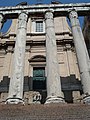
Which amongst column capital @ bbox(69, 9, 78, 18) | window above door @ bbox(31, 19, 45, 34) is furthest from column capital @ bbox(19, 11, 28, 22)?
window above door @ bbox(31, 19, 45, 34)

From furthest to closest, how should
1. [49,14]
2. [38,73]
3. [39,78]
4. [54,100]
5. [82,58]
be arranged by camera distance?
[38,73]
[39,78]
[49,14]
[82,58]
[54,100]

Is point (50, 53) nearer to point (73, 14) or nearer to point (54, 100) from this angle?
point (54, 100)

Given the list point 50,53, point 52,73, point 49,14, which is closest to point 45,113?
point 52,73

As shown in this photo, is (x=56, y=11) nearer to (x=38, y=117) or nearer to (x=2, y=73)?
(x=2, y=73)

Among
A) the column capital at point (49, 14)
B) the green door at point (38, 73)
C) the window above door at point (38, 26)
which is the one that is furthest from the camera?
the window above door at point (38, 26)

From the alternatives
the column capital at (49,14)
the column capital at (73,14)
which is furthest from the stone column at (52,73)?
the column capital at (73,14)

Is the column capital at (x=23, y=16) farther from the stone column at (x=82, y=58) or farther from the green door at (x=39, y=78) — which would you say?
the green door at (x=39, y=78)

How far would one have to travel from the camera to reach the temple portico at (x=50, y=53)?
35.8 feet

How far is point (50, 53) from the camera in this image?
42.6ft

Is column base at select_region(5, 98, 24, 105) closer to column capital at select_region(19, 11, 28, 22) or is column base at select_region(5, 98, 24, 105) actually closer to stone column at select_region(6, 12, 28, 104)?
stone column at select_region(6, 12, 28, 104)

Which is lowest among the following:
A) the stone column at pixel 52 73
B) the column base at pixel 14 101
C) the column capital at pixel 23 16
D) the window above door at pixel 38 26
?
the column base at pixel 14 101

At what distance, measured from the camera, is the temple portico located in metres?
10.9

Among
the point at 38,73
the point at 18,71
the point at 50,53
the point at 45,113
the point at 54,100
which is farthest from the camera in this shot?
the point at 38,73

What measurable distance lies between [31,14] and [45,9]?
1.35 meters
